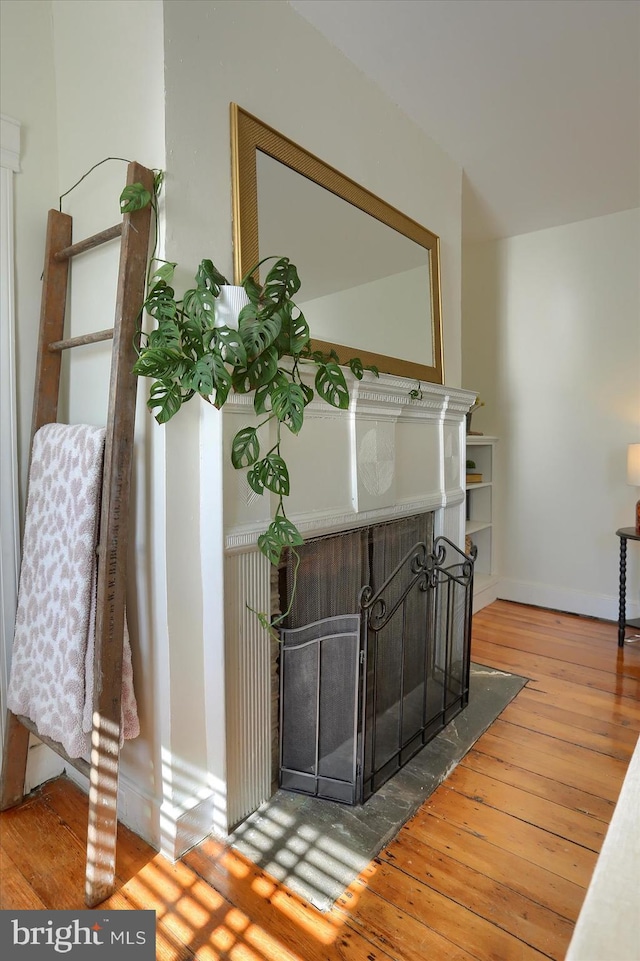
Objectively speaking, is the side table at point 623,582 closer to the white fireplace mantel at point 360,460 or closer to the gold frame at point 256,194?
the white fireplace mantel at point 360,460

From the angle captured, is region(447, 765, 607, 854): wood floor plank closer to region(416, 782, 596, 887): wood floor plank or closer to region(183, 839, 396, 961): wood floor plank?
region(416, 782, 596, 887): wood floor plank

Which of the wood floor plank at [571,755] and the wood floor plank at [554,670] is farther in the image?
the wood floor plank at [554,670]

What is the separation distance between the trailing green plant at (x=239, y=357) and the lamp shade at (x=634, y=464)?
230 cm

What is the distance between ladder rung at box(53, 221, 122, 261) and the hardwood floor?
172 centimetres

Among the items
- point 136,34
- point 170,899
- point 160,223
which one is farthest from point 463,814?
point 136,34

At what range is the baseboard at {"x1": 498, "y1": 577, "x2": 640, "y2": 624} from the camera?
354 cm

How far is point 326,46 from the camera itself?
1.88 metres

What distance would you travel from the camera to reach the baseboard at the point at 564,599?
3537mm

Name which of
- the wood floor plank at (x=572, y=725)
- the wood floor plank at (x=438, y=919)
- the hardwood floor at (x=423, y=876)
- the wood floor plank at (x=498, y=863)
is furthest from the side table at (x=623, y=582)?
the wood floor plank at (x=438, y=919)

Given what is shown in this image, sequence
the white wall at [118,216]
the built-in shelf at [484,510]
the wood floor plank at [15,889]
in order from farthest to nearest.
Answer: the built-in shelf at [484,510], the white wall at [118,216], the wood floor plank at [15,889]

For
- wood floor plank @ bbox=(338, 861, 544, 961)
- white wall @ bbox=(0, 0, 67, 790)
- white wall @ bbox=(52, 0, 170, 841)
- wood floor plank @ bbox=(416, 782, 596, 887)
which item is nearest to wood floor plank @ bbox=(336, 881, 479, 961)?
wood floor plank @ bbox=(338, 861, 544, 961)

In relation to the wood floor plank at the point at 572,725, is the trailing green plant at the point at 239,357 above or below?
above

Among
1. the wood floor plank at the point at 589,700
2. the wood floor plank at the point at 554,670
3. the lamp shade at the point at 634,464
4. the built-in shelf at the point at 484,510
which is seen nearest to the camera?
the wood floor plank at the point at 589,700

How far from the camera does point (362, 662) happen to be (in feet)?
5.53
